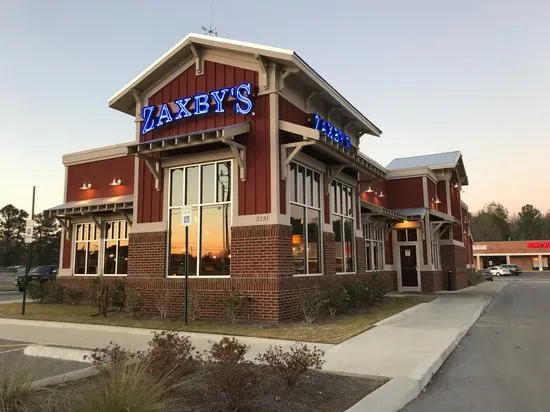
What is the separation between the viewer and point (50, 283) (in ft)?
66.4

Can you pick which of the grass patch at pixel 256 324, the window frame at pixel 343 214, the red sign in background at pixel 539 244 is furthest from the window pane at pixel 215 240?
the red sign in background at pixel 539 244

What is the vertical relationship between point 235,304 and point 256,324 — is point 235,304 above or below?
above

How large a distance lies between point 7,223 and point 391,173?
80.5 m

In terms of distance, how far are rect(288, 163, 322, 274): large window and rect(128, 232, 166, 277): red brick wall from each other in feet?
13.8

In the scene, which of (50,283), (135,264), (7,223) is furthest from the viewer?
(7,223)

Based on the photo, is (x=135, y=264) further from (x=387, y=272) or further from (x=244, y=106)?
(x=387, y=272)

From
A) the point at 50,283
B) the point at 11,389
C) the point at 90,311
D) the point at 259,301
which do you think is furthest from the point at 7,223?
the point at 11,389

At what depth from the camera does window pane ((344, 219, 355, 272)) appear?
717 inches

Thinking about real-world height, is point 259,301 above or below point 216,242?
below

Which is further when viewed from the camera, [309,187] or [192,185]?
[309,187]

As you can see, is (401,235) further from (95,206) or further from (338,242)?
(95,206)

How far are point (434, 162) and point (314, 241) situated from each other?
20.7 meters

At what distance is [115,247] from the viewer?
20516 mm

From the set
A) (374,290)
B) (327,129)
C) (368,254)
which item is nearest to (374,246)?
(368,254)
